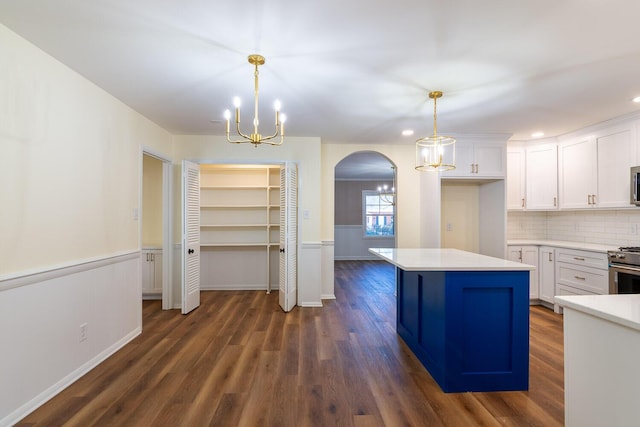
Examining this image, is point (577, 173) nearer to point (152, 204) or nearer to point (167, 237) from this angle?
point (167, 237)

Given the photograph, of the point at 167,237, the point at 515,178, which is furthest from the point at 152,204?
the point at 515,178

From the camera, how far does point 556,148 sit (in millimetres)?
4445

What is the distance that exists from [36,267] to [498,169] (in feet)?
17.2

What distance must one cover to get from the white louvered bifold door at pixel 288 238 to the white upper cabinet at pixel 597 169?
385cm

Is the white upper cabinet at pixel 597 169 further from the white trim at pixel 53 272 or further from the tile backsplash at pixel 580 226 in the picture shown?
the white trim at pixel 53 272

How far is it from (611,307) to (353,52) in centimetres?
209

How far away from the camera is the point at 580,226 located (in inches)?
Answer: 174

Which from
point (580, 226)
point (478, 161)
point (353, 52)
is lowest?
point (580, 226)

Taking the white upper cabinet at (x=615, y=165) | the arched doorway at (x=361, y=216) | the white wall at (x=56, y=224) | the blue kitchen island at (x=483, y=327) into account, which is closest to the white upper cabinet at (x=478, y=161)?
the white upper cabinet at (x=615, y=165)

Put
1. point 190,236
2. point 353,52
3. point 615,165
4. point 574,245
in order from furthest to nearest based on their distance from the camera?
1. point 190,236
2. point 574,245
3. point 615,165
4. point 353,52

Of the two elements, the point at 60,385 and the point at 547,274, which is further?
the point at 547,274

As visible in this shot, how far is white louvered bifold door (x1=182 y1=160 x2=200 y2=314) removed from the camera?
4039 millimetres

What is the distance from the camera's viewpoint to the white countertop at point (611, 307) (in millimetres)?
1235

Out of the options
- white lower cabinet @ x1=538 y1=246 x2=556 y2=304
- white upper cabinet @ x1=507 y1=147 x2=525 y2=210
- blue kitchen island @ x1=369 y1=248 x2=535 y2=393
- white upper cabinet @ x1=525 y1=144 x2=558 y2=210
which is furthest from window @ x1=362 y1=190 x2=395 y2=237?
blue kitchen island @ x1=369 y1=248 x2=535 y2=393
